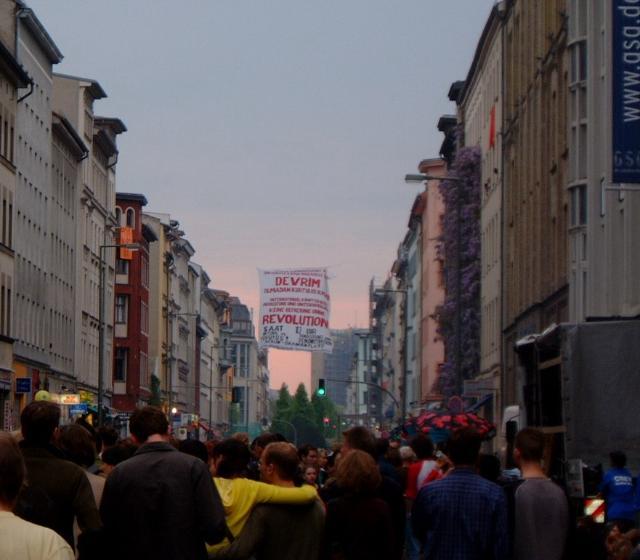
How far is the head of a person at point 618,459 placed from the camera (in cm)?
2041

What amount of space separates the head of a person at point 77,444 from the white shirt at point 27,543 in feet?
20.0

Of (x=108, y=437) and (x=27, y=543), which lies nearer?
(x=27, y=543)

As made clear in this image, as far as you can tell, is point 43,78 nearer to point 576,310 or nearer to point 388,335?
point 576,310

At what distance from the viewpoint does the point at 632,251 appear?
39.2m

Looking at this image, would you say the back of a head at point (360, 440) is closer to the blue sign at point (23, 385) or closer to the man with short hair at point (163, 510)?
the man with short hair at point (163, 510)

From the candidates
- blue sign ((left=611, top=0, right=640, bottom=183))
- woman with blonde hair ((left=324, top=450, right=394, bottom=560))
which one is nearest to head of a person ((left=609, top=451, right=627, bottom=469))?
woman with blonde hair ((left=324, top=450, right=394, bottom=560))

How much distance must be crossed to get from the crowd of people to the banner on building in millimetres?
68274

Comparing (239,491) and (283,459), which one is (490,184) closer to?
(239,491)

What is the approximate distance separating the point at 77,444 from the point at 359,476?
1.79 metres

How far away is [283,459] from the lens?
12.0 metres

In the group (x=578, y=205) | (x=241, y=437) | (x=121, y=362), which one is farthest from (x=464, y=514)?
(x=121, y=362)

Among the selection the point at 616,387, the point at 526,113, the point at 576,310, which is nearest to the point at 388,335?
the point at 526,113

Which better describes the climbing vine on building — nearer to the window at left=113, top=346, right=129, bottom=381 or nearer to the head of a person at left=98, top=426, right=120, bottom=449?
the window at left=113, top=346, right=129, bottom=381

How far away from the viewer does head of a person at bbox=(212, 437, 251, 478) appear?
12805mm
